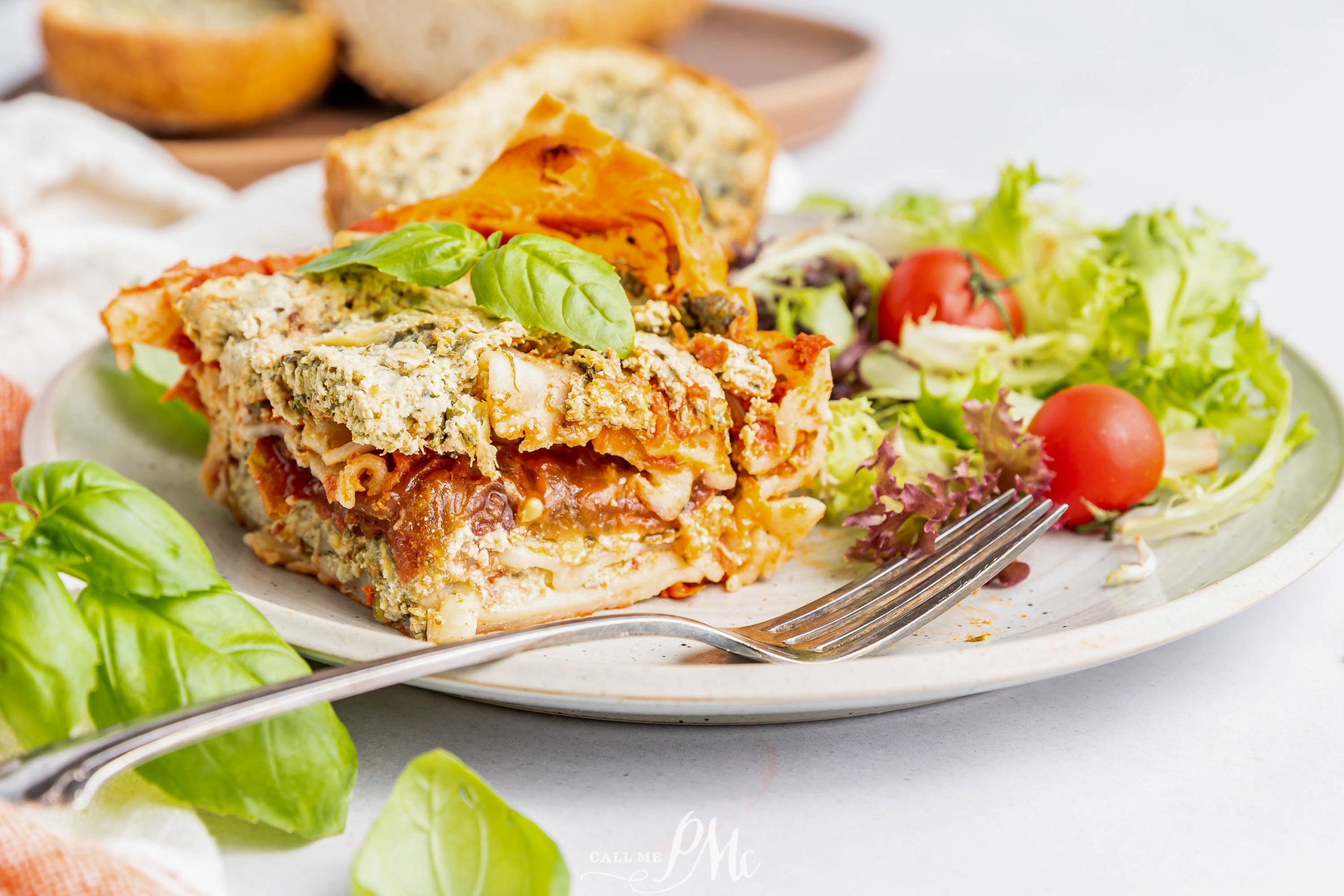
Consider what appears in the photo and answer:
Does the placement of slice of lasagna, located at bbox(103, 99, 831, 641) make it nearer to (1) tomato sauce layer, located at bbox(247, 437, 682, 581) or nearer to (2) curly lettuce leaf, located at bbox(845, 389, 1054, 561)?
(1) tomato sauce layer, located at bbox(247, 437, 682, 581)

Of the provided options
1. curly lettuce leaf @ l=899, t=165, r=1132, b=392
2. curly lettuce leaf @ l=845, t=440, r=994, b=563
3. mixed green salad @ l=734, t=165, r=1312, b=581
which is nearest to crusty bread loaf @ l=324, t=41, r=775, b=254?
mixed green salad @ l=734, t=165, r=1312, b=581

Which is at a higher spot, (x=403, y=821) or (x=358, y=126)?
(x=403, y=821)

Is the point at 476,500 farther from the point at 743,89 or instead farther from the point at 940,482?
the point at 743,89

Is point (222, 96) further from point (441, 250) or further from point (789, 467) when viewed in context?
point (789, 467)

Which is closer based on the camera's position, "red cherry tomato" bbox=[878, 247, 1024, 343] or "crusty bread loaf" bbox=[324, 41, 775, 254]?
"red cherry tomato" bbox=[878, 247, 1024, 343]

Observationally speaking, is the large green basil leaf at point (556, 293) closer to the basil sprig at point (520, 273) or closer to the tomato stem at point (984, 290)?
the basil sprig at point (520, 273)

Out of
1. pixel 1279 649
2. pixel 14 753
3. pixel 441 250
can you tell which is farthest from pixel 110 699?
pixel 1279 649

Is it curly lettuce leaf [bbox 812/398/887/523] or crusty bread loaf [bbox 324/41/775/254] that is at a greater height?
crusty bread loaf [bbox 324/41/775/254]
